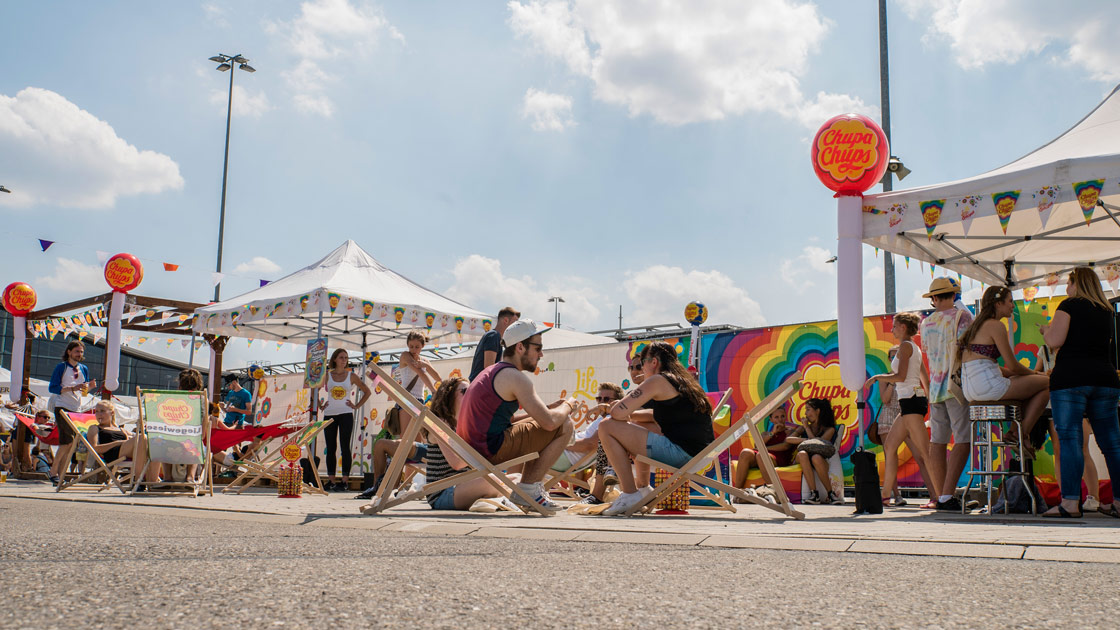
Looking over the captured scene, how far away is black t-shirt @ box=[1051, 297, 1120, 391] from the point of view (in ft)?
18.4

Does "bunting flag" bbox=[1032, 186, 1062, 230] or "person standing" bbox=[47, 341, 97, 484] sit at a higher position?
"bunting flag" bbox=[1032, 186, 1062, 230]

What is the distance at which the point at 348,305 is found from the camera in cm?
1112

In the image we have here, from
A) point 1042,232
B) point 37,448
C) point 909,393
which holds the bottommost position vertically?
point 37,448

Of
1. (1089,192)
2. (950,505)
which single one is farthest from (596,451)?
(1089,192)

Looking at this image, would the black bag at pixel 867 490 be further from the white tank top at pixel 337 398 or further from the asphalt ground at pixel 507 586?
the white tank top at pixel 337 398

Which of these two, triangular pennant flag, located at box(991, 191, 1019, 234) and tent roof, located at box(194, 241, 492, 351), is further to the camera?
tent roof, located at box(194, 241, 492, 351)

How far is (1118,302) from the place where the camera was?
332 inches

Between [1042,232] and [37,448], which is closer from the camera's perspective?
[1042,232]

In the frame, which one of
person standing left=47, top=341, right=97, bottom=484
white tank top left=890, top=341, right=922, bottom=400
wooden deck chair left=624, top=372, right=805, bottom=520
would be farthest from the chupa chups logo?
white tank top left=890, top=341, right=922, bottom=400

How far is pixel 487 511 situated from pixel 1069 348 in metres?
3.81

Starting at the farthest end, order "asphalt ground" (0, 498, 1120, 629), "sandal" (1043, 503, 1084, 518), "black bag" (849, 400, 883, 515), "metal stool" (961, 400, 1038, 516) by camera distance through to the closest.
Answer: "black bag" (849, 400, 883, 515) < "metal stool" (961, 400, 1038, 516) < "sandal" (1043, 503, 1084, 518) < "asphalt ground" (0, 498, 1120, 629)

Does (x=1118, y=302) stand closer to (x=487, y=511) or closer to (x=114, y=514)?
(x=487, y=511)

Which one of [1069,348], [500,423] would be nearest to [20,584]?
[500,423]

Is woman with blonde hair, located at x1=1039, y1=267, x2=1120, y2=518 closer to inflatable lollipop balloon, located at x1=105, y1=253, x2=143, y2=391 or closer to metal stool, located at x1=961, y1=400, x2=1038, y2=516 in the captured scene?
metal stool, located at x1=961, y1=400, x2=1038, y2=516
